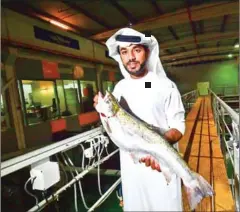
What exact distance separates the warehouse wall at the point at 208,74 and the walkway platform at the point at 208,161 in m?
11.9

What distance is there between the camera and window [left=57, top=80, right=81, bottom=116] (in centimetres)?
684

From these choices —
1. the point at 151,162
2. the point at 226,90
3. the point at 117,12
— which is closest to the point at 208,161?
the point at 151,162

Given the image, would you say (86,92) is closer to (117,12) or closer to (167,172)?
(117,12)

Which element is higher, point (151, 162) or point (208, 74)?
point (208, 74)

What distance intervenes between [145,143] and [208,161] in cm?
165

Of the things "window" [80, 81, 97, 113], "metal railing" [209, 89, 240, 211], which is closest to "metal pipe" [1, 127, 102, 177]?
"metal railing" [209, 89, 240, 211]

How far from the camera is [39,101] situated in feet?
20.2

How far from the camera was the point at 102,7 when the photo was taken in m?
4.94

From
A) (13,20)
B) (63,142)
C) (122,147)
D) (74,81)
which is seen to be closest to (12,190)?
(63,142)

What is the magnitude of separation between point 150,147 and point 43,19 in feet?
17.1

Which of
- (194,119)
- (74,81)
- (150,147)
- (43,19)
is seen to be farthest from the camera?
(74,81)

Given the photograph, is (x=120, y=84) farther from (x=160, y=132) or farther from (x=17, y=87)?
(x=17, y=87)

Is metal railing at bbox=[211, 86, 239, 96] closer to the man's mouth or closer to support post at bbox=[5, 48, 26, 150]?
support post at bbox=[5, 48, 26, 150]

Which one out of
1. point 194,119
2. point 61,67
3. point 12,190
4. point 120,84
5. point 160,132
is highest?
point 61,67
